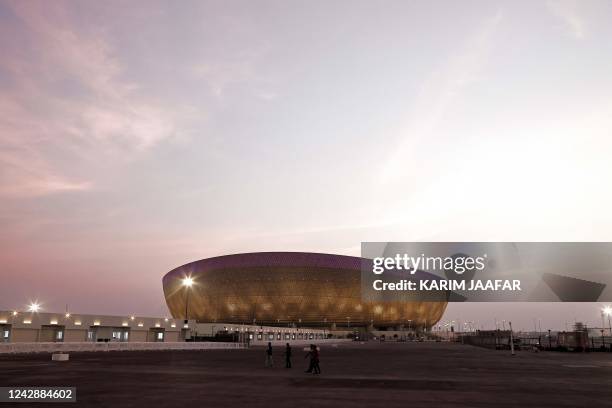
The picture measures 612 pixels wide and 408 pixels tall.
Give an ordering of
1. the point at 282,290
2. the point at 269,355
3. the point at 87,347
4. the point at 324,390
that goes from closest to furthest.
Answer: the point at 324,390
the point at 269,355
the point at 87,347
the point at 282,290

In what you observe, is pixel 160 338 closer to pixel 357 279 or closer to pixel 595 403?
pixel 595 403

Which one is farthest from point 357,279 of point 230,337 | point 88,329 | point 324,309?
point 88,329

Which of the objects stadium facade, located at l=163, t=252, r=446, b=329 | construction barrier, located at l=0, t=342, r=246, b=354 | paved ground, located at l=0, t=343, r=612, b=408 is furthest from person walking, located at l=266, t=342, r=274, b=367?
stadium facade, located at l=163, t=252, r=446, b=329

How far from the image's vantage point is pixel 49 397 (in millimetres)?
12219

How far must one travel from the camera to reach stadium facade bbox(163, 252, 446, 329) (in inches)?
6038

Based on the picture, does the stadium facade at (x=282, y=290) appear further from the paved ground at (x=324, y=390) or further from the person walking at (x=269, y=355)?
the paved ground at (x=324, y=390)

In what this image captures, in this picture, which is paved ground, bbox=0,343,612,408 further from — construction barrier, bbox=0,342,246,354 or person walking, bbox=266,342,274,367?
construction barrier, bbox=0,342,246,354

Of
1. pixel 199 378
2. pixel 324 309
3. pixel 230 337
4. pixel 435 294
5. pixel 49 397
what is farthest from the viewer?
pixel 435 294

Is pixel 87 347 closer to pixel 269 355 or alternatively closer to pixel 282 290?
pixel 269 355

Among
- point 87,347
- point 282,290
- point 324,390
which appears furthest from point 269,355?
point 282,290

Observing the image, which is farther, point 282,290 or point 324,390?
point 282,290

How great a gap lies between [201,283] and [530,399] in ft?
518

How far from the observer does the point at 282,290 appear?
154000 millimetres

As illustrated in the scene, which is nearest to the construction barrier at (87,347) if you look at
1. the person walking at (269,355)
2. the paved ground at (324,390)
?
the paved ground at (324,390)
